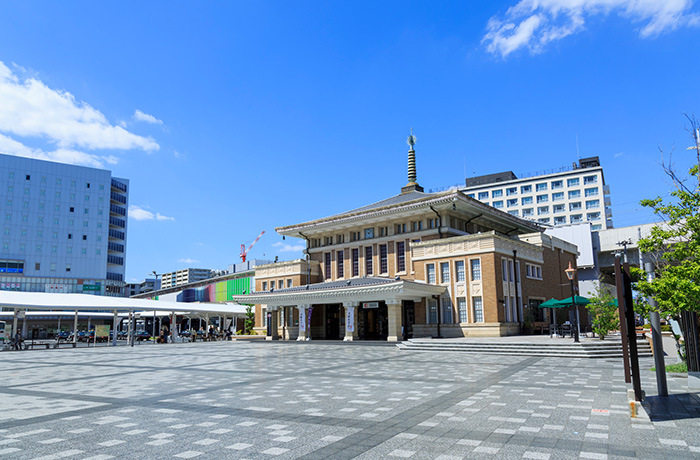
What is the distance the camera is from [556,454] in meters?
6.16

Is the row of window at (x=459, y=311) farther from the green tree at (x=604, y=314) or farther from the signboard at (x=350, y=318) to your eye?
the green tree at (x=604, y=314)

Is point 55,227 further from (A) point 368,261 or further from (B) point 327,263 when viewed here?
(A) point 368,261

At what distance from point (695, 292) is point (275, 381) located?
10342 millimetres

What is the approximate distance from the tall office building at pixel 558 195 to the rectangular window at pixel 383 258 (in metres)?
52.5

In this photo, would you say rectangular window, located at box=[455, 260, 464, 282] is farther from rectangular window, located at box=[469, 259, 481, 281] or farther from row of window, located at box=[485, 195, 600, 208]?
row of window, located at box=[485, 195, 600, 208]

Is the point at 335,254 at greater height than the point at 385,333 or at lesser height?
greater

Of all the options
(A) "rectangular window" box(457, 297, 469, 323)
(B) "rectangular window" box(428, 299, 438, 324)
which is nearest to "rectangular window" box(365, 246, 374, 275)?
(B) "rectangular window" box(428, 299, 438, 324)

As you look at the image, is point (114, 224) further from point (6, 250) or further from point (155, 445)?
point (155, 445)

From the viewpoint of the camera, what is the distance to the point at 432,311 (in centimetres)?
3466

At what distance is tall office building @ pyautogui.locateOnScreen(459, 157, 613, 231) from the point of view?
89.8m

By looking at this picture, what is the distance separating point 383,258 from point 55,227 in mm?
63579

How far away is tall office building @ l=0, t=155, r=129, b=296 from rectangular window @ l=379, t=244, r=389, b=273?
61.3 metres

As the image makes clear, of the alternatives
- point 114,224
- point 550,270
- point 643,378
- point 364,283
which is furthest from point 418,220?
point 114,224

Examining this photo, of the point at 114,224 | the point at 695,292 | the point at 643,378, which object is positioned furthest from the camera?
the point at 114,224
